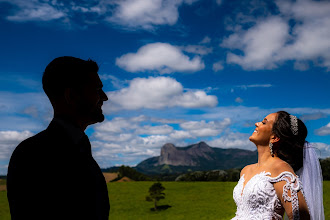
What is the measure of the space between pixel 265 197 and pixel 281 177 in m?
0.44

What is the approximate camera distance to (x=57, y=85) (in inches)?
94.0

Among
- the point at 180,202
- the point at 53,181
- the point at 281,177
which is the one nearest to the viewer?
the point at 53,181

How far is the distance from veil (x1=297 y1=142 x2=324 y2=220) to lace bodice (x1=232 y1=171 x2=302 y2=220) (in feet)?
Answer: 1.80

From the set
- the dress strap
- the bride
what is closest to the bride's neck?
the bride

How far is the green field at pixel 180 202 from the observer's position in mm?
43812

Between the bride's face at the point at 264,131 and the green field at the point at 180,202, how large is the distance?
1379 inches

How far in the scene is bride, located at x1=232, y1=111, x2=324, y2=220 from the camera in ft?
16.4

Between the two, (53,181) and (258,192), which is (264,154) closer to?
(258,192)

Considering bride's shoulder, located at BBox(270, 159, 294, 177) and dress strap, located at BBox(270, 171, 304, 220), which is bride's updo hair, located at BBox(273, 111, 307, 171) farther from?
dress strap, located at BBox(270, 171, 304, 220)

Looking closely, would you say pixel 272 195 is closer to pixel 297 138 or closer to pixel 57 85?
pixel 297 138

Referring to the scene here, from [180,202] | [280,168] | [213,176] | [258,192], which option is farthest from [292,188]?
[213,176]

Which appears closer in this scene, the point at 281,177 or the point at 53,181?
the point at 53,181

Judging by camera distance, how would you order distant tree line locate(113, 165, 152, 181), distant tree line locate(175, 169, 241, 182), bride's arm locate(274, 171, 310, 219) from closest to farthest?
1. bride's arm locate(274, 171, 310, 219)
2. distant tree line locate(175, 169, 241, 182)
3. distant tree line locate(113, 165, 152, 181)

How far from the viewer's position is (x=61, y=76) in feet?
7.83
